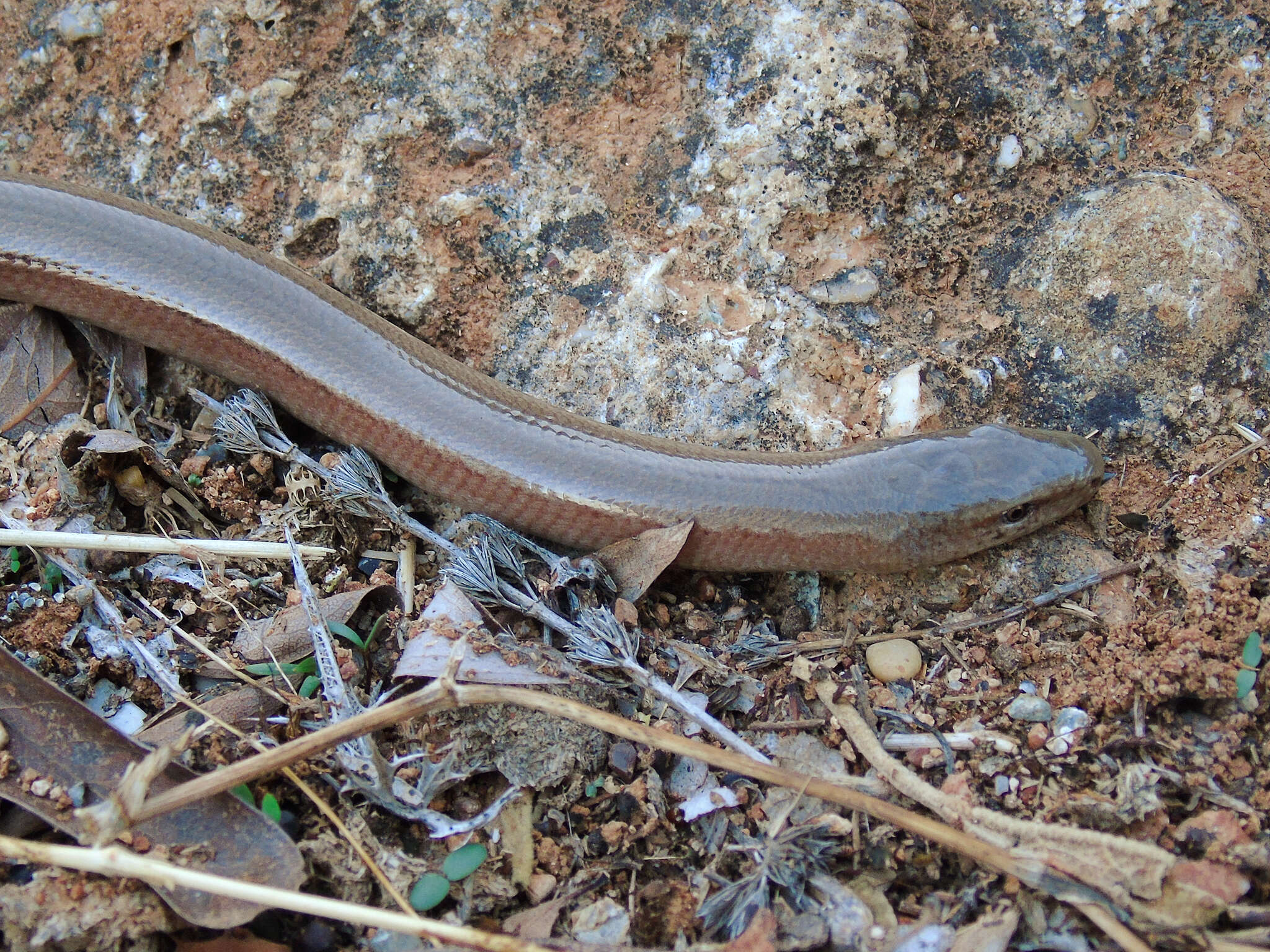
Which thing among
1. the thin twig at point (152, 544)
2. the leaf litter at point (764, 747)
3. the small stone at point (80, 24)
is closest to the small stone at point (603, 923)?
the leaf litter at point (764, 747)

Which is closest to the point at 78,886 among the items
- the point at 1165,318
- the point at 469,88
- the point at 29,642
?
the point at 29,642

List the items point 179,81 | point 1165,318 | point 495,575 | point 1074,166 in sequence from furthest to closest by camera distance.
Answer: point 179,81 < point 1074,166 < point 1165,318 < point 495,575

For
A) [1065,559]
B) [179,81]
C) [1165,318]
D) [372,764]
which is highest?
[179,81]

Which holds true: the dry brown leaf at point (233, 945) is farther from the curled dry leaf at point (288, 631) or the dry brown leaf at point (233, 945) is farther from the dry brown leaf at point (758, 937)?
the dry brown leaf at point (758, 937)

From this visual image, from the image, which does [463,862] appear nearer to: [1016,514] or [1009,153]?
[1016,514]

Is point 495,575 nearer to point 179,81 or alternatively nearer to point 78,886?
point 78,886

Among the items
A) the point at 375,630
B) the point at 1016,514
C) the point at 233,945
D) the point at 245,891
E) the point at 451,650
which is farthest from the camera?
the point at 1016,514

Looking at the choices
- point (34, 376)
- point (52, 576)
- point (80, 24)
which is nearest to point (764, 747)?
point (52, 576)
